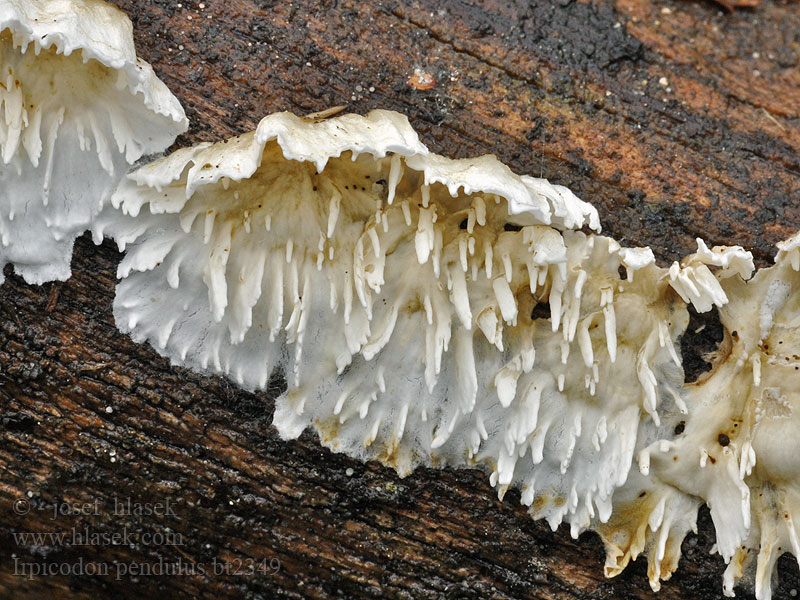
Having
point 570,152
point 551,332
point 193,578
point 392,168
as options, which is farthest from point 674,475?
point 193,578

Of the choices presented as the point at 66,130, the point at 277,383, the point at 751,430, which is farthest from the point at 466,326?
the point at 66,130

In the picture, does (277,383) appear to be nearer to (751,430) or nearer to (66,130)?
(66,130)

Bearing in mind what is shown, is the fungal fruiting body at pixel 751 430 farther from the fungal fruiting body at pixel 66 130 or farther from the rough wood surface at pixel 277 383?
the fungal fruiting body at pixel 66 130

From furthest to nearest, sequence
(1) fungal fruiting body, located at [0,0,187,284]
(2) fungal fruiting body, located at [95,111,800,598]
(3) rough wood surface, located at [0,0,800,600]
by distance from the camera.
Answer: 1. (3) rough wood surface, located at [0,0,800,600]
2. (2) fungal fruiting body, located at [95,111,800,598]
3. (1) fungal fruiting body, located at [0,0,187,284]

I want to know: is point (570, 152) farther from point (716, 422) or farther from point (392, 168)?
point (716, 422)

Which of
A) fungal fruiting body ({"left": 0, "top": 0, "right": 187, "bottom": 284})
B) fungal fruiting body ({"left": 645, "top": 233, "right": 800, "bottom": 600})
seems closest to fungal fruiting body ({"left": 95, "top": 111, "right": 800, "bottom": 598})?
fungal fruiting body ({"left": 645, "top": 233, "right": 800, "bottom": 600})

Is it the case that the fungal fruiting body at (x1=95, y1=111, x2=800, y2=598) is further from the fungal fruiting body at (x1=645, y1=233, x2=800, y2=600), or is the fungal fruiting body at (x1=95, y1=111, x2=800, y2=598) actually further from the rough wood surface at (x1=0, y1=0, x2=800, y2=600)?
the rough wood surface at (x1=0, y1=0, x2=800, y2=600)

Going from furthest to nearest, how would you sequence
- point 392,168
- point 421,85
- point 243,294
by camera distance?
point 421,85 < point 243,294 < point 392,168
